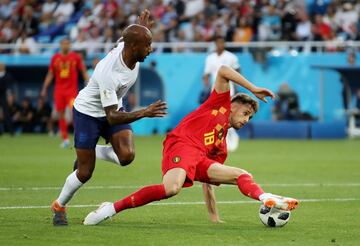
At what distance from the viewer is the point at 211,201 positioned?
35.8ft

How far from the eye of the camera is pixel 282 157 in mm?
22078

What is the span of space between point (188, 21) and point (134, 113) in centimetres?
2333

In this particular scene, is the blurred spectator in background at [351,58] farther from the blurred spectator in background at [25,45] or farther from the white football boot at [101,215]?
the white football boot at [101,215]

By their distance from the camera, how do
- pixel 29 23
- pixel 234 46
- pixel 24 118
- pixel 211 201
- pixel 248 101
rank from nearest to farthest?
pixel 248 101 < pixel 211 201 < pixel 234 46 < pixel 24 118 < pixel 29 23

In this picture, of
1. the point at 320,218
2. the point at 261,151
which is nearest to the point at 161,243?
the point at 320,218

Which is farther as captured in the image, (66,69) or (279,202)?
(66,69)

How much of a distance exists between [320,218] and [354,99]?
21290mm

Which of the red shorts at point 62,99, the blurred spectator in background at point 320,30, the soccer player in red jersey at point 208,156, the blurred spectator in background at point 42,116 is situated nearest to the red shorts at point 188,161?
the soccer player in red jersey at point 208,156

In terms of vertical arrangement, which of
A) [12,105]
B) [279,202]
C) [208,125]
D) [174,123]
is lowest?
[174,123]

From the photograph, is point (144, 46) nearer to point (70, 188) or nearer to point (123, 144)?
point (123, 144)

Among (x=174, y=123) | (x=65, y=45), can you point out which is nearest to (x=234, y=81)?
(x=65, y=45)

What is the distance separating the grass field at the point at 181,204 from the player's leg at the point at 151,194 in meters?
0.15

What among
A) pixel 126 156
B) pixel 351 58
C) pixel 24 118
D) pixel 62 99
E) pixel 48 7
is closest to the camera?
pixel 126 156

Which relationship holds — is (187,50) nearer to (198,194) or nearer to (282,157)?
(282,157)
